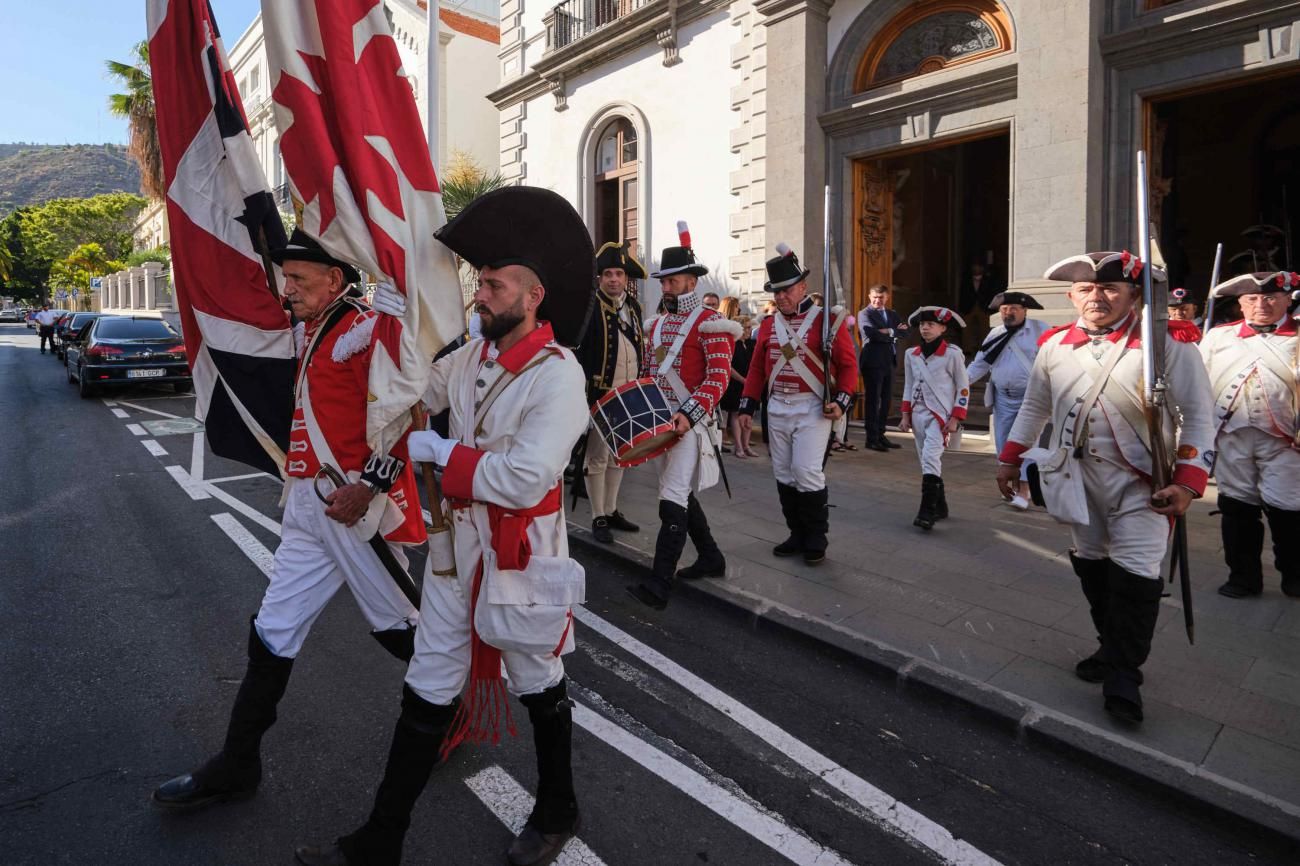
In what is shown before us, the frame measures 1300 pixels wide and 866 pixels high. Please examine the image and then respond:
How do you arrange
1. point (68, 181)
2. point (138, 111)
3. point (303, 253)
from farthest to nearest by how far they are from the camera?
point (68, 181)
point (138, 111)
point (303, 253)

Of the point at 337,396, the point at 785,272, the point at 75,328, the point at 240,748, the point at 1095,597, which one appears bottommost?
the point at 240,748

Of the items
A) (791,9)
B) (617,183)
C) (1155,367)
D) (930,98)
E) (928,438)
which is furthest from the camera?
(617,183)

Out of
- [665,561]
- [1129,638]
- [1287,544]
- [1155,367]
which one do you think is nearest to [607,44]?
[665,561]

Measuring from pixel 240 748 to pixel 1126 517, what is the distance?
369 cm

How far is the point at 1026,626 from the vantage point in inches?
176

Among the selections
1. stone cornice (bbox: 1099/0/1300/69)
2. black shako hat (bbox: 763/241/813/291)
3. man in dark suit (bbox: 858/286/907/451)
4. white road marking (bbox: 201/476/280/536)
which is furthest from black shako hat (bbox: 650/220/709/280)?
stone cornice (bbox: 1099/0/1300/69)

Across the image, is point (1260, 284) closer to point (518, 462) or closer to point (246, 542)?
point (518, 462)

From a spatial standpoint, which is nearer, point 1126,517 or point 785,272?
point 1126,517

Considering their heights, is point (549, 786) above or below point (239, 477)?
below

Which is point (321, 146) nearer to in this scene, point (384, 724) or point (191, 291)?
point (191, 291)

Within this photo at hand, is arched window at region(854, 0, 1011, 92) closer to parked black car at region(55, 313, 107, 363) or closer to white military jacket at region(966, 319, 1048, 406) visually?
white military jacket at region(966, 319, 1048, 406)

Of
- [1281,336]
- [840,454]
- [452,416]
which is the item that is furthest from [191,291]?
[840,454]

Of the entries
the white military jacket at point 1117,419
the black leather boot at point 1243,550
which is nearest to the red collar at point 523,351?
the white military jacket at point 1117,419

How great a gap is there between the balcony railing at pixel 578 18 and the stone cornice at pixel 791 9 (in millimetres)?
4270
